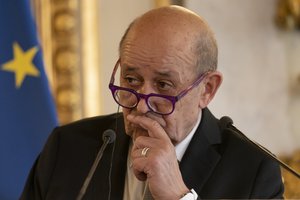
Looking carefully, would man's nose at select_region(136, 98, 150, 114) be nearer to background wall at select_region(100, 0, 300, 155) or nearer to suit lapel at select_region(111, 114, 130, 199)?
suit lapel at select_region(111, 114, 130, 199)

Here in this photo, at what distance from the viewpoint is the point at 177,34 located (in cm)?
222

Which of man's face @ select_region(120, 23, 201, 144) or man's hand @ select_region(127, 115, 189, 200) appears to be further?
man's face @ select_region(120, 23, 201, 144)

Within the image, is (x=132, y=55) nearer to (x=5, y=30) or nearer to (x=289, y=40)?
(x=5, y=30)

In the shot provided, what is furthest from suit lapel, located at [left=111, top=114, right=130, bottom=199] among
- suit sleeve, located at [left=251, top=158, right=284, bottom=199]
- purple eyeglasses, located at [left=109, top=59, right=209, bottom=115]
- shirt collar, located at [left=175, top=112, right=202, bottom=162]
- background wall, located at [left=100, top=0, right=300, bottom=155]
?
background wall, located at [left=100, top=0, right=300, bottom=155]

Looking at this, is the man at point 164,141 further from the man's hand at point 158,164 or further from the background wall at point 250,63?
the background wall at point 250,63

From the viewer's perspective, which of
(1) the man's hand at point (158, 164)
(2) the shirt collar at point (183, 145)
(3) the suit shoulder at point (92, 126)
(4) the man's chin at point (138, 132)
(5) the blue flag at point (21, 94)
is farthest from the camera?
(5) the blue flag at point (21, 94)

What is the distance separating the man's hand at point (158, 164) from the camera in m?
2.04

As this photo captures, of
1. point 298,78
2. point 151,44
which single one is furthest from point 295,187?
point 151,44

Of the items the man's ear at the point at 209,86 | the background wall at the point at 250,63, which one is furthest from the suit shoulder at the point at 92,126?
the background wall at the point at 250,63

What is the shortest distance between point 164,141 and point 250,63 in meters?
2.08

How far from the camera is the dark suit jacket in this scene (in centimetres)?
232

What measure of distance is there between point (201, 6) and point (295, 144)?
1063 mm

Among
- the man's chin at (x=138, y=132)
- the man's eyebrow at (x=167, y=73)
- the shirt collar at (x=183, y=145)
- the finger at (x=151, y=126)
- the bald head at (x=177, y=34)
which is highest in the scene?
the bald head at (x=177, y=34)

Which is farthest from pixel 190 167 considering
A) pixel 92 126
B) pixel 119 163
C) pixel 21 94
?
pixel 21 94
